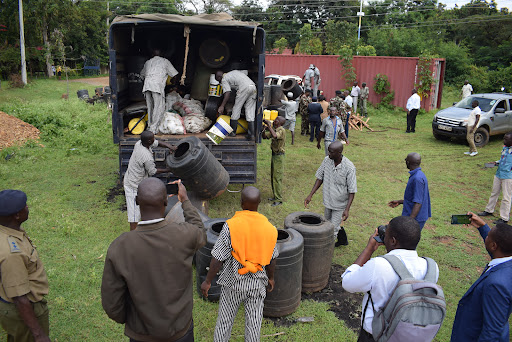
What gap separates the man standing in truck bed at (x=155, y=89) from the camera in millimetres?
7623

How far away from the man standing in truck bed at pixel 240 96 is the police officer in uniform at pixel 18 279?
5.05m

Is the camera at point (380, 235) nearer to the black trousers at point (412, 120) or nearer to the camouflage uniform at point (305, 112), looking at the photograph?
the camouflage uniform at point (305, 112)

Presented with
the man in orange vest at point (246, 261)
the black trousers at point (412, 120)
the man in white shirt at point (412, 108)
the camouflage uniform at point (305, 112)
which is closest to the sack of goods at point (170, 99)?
the man in orange vest at point (246, 261)

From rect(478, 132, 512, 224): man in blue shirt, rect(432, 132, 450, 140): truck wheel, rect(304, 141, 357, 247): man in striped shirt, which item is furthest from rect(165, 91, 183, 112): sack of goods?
rect(432, 132, 450, 140): truck wheel

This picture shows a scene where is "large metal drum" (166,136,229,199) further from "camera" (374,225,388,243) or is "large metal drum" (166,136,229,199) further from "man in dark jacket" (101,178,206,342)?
"camera" (374,225,388,243)

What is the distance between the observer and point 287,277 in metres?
4.43

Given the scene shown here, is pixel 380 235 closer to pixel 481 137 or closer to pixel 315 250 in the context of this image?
pixel 315 250

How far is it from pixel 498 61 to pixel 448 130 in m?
24.5

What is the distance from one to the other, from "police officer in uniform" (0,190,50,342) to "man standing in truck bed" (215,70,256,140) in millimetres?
5047

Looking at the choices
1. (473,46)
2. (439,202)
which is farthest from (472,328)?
(473,46)

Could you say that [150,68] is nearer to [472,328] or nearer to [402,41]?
[472,328]

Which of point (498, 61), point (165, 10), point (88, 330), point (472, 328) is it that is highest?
point (165, 10)

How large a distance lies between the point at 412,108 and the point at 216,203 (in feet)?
34.1

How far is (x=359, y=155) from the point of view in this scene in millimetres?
12203
